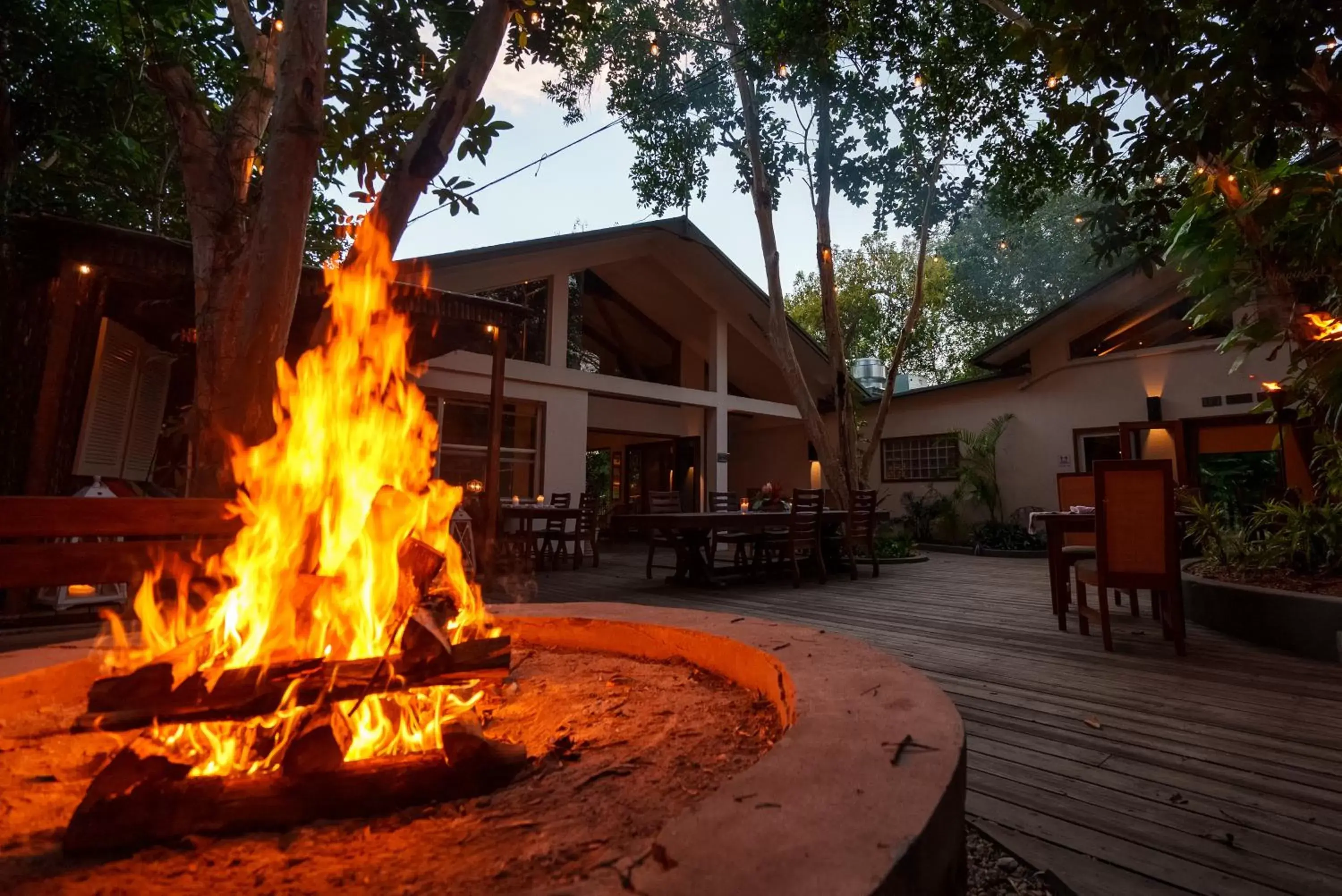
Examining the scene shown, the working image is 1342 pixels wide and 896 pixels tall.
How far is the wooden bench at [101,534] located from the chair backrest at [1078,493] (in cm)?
663

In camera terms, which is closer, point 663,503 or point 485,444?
point 663,503

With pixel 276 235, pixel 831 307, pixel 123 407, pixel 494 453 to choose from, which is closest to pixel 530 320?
pixel 494 453

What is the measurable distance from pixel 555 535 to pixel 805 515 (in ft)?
11.9

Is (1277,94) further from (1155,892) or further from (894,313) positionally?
(894,313)

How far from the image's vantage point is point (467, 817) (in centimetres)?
132

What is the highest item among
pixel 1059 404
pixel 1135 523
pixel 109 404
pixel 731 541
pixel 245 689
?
pixel 1059 404

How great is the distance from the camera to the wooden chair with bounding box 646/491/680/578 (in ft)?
25.4

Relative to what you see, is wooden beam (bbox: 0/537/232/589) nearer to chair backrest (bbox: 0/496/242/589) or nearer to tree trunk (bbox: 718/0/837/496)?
chair backrest (bbox: 0/496/242/589)

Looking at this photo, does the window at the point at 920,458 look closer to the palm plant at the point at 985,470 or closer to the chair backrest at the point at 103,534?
the palm plant at the point at 985,470

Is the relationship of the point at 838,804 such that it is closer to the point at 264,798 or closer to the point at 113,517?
the point at 264,798

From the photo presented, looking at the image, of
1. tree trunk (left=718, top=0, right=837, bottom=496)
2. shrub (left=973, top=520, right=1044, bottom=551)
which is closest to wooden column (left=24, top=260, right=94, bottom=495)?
tree trunk (left=718, top=0, right=837, bottom=496)

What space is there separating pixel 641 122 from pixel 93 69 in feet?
26.7

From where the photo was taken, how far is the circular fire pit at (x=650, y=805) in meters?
0.87

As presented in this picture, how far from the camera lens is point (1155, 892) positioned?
1.46 metres
